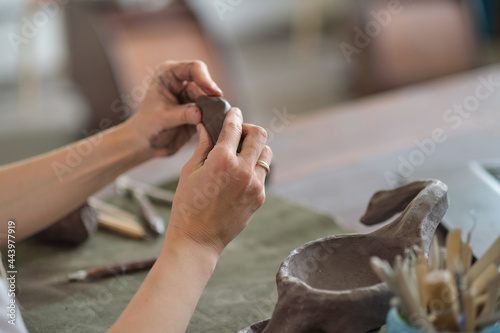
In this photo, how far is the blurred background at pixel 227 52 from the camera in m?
2.33

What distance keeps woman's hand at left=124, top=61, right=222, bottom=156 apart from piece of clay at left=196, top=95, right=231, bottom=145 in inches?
3.8

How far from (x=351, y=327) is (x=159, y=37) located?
1.89 metres

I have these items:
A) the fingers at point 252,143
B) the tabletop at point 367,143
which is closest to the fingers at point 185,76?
the fingers at point 252,143

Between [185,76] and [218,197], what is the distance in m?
0.40

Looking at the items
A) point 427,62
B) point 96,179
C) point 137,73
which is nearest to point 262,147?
point 96,179

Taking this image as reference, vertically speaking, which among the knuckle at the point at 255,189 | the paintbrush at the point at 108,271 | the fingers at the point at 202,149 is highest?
the fingers at the point at 202,149

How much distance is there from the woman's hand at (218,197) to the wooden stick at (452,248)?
0.88 feet

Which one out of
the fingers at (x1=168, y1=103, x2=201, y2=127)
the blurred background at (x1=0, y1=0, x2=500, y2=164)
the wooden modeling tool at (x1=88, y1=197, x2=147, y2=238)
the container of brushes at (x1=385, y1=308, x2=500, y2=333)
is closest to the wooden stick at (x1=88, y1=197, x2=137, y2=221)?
the wooden modeling tool at (x1=88, y1=197, x2=147, y2=238)

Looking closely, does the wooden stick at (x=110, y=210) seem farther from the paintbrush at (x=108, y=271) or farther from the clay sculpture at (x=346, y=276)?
the clay sculpture at (x=346, y=276)

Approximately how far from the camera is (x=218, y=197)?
2.41ft

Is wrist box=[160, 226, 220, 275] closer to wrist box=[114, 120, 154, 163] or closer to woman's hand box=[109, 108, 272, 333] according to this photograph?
woman's hand box=[109, 108, 272, 333]

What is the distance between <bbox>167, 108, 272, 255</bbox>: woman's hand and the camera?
736 millimetres

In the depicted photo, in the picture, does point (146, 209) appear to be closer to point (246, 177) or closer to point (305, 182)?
point (305, 182)

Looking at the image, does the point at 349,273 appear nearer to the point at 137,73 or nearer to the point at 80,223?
the point at 80,223
